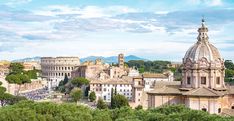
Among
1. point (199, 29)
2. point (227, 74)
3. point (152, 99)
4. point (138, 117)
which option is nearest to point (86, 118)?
point (138, 117)

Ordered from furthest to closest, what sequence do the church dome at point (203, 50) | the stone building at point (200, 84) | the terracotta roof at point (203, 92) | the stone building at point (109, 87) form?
the stone building at point (109, 87), the church dome at point (203, 50), the stone building at point (200, 84), the terracotta roof at point (203, 92)

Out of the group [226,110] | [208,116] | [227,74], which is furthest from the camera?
[227,74]

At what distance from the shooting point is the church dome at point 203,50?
43375mm

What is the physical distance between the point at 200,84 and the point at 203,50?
2.97 metres

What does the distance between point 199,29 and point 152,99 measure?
24.5ft

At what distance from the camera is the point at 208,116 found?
28438 mm

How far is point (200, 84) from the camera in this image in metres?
43.1

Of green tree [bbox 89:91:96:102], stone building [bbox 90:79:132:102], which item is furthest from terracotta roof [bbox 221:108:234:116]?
stone building [bbox 90:79:132:102]

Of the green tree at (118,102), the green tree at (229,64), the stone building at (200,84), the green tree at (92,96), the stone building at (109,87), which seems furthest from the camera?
the green tree at (229,64)

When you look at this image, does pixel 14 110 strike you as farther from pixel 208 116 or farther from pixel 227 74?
pixel 227 74

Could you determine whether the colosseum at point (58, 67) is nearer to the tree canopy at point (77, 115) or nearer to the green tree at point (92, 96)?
the green tree at point (92, 96)

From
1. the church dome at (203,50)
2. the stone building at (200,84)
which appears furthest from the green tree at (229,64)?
the church dome at (203,50)

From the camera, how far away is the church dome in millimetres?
43375

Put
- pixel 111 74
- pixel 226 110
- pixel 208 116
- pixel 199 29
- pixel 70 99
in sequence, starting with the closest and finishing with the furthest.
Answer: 1. pixel 208 116
2. pixel 226 110
3. pixel 199 29
4. pixel 70 99
5. pixel 111 74
